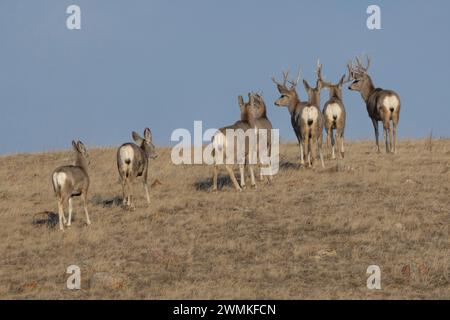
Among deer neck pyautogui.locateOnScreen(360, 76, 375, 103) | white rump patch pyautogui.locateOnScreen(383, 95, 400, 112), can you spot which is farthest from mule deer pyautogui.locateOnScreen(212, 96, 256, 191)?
deer neck pyautogui.locateOnScreen(360, 76, 375, 103)

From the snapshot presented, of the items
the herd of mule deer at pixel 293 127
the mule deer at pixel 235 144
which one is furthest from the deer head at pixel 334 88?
the mule deer at pixel 235 144

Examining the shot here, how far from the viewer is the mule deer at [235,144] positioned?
24.3 meters

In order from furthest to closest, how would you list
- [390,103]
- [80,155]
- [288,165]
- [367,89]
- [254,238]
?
1. [367,89]
2. [390,103]
3. [288,165]
4. [80,155]
5. [254,238]

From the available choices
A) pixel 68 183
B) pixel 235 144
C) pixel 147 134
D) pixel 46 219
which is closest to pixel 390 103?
pixel 235 144

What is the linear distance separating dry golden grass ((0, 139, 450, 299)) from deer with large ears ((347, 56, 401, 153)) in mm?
1935

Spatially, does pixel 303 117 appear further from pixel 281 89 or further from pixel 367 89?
pixel 367 89

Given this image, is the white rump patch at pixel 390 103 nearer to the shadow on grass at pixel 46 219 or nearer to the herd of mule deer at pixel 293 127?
the herd of mule deer at pixel 293 127

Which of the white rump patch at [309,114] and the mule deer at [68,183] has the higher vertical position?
the white rump patch at [309,114]

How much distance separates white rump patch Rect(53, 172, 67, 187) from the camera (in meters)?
20.6

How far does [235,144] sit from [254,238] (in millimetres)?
5977

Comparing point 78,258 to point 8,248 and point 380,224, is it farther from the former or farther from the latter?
point 380,224

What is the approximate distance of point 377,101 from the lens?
2966 centimetres

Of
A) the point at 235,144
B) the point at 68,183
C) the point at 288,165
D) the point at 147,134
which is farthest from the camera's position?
the point at 288,165

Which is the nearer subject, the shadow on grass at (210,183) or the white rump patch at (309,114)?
the shadow on grass at (210,183)
